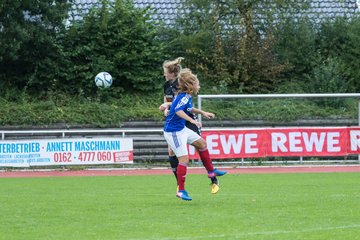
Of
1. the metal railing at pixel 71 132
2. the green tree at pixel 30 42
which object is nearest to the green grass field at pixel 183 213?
the metal railing at pixel 71 132

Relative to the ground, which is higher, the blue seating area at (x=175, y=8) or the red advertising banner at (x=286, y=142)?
the blue seating area at (x=175, y=8)

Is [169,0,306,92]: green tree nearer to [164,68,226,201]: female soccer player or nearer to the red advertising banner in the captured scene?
the red advertising banner

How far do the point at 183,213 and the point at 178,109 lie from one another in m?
2.25

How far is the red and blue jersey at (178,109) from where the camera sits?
12.9m

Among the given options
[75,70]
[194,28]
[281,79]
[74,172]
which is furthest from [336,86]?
[74,172]

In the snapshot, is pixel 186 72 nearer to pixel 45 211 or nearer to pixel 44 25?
pixel 45 211

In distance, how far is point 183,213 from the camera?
36.1 feet

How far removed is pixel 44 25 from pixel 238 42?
7759 mm

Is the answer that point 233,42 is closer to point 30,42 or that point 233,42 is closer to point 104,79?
point 104,79

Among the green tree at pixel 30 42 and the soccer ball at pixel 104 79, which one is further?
the green tree at pixel 30 42

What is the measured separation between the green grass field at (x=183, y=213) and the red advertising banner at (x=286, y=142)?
1020cm

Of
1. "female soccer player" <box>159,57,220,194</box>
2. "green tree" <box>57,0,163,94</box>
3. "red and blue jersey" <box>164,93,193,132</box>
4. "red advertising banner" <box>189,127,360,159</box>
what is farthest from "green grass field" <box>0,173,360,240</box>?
"green tree" <box>57,0,163,94</box>

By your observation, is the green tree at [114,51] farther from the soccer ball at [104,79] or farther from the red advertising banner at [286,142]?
the red advertising banner at [286,142]

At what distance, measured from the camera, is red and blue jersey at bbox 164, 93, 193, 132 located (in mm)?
12859
